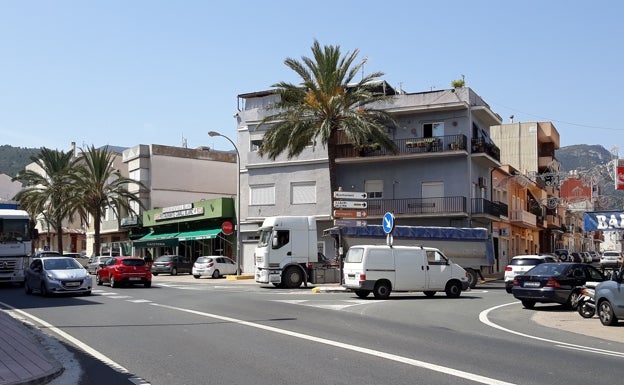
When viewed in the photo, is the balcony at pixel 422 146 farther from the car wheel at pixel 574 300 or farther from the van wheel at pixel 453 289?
the car wheel at pixel 574 300

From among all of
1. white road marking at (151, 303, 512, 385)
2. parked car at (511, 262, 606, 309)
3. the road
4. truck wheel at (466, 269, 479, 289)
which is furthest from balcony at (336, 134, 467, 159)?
white road marking at (151, 303, 512, 385)

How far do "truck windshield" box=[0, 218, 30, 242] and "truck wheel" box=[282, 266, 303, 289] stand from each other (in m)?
11.7

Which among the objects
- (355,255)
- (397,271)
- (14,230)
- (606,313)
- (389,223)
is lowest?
(606,313)

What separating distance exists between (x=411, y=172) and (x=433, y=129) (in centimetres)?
317

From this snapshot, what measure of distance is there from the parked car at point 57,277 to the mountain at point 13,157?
135 meters

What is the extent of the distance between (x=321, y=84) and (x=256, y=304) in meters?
20.4

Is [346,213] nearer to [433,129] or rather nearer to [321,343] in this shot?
[433,129]

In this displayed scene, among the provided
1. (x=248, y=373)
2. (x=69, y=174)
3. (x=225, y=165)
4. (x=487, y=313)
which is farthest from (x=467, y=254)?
(x=225, y=165)

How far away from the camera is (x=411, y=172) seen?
147ft

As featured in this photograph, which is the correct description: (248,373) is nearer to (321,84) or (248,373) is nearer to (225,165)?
(321,84)

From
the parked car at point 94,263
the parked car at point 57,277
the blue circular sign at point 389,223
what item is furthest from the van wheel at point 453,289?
the parked car at point 94,263

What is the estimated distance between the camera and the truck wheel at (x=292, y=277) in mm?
31939

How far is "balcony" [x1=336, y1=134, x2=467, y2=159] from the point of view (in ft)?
141

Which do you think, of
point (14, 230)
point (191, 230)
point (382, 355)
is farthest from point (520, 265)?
point (191, 230)
